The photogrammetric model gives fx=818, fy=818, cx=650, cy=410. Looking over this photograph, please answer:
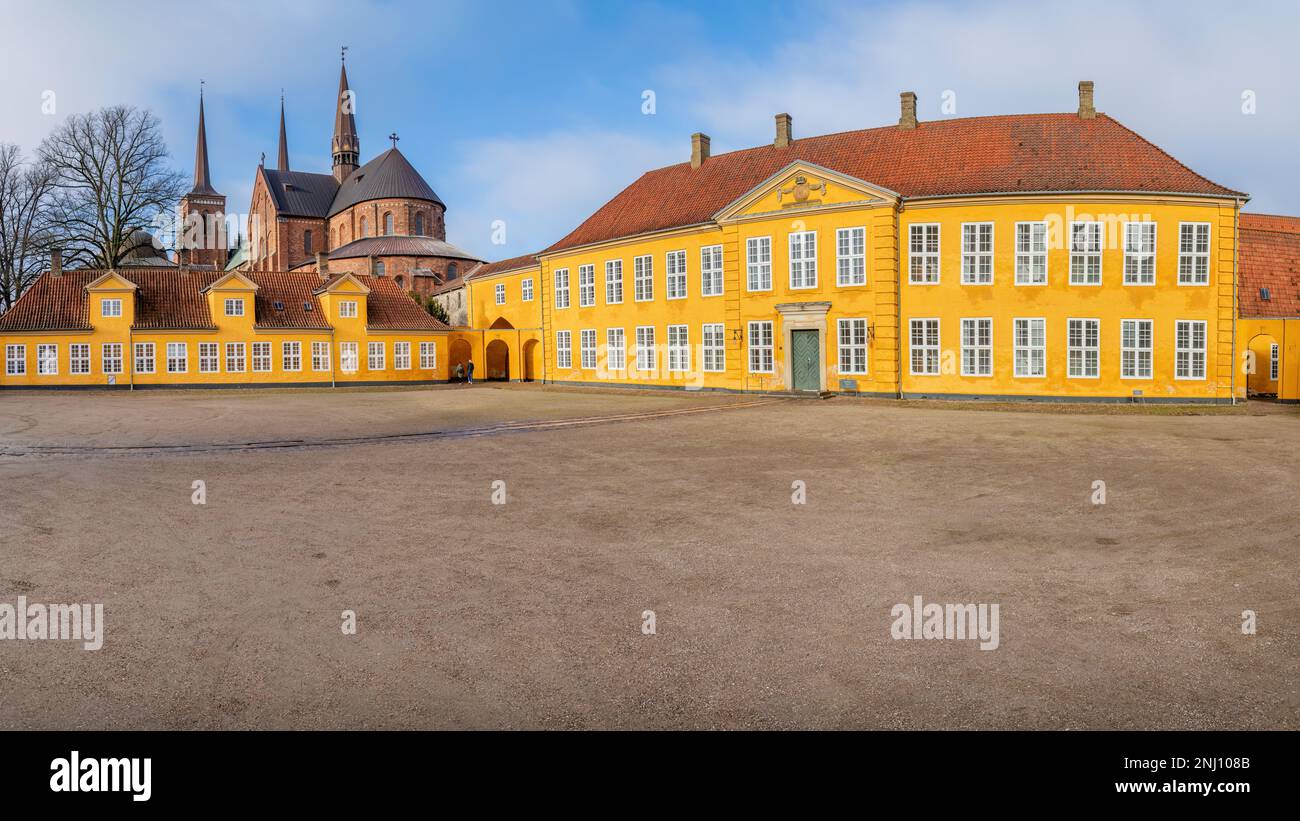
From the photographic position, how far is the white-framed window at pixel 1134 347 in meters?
29.1

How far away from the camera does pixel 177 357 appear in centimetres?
4638

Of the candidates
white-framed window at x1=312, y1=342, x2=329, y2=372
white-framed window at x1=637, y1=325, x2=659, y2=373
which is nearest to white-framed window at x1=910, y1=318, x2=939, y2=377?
white-framed window at x1=637, y1=325, x2=659, y2=373

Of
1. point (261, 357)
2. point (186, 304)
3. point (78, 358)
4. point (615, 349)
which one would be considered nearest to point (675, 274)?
point (615, 349)

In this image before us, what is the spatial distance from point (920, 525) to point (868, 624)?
12.5ft

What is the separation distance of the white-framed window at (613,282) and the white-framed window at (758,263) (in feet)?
27.2

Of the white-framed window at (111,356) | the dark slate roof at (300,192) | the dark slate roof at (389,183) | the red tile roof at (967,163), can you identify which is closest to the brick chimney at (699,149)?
the red tile roof at (967,163)

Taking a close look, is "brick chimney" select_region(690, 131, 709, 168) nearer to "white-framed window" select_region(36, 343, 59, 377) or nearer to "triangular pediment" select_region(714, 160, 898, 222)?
"triangular pediment" select_region(714, 160, 898, 222)

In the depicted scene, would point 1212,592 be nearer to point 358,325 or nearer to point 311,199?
point 358,325

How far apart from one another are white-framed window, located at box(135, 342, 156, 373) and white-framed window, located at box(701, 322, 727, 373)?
31.7m

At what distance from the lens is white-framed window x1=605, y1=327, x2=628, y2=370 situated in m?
40.8

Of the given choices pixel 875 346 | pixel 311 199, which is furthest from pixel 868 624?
pixel 311 199

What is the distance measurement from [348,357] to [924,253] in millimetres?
34409

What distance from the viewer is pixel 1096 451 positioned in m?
16.1

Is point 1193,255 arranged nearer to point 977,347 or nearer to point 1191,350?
point 1191,350
